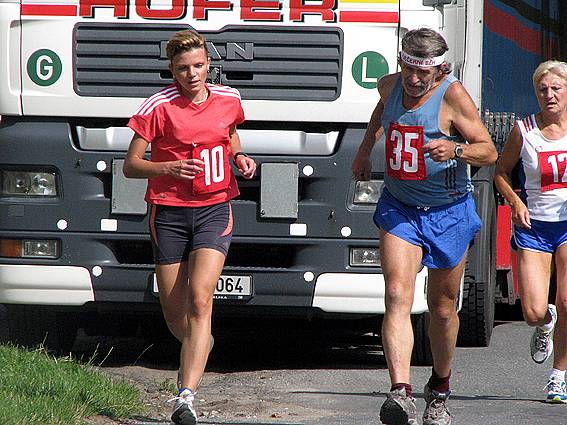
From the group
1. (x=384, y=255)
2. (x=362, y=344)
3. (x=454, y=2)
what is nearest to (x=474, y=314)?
(x=362, y=344)

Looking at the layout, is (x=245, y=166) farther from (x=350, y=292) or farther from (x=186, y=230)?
(x=350, y=292)

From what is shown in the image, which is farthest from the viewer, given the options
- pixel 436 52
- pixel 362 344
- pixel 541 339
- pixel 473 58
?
pixel 362 344

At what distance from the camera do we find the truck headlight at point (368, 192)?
8.91 meters

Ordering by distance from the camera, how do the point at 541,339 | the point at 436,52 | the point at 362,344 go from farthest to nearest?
1. the point at 362,344
2. the point at 541,339
3. the point at 436,52

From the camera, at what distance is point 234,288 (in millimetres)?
8906

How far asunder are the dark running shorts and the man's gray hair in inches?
46.6

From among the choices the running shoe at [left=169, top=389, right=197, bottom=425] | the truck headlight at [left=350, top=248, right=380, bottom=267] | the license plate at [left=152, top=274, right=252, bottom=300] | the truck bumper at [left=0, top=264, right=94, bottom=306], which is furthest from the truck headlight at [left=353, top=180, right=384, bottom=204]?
the running shoe at [left=169, top=389, right=197, bottom=425]

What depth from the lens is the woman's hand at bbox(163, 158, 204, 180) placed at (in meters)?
6.79

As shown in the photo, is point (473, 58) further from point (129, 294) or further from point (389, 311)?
point (389, 311)

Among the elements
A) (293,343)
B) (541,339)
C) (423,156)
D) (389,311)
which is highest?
(423,156)

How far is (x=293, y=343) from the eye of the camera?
11078 mm

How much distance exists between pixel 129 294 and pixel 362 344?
259 centimetres

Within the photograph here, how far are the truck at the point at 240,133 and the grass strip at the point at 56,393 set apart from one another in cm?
84

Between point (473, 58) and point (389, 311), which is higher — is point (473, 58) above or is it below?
above
